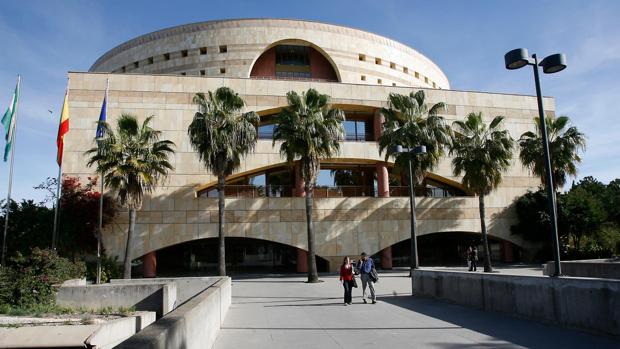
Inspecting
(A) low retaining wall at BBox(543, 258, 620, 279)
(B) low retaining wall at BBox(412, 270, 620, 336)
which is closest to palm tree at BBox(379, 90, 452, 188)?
(A) low retaining wall at BBox(543, 258, 620, 279)

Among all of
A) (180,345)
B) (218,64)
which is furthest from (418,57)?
(180,345)

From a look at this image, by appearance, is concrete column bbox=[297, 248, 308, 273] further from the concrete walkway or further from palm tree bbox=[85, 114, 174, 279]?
the concrete walkway

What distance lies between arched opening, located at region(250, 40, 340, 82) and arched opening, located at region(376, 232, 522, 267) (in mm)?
16150

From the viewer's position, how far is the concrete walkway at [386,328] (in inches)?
309

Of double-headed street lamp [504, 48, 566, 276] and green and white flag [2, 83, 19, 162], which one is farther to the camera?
green and white flag [2, 83, 19, 162]

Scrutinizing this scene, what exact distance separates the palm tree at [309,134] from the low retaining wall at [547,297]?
492 inches

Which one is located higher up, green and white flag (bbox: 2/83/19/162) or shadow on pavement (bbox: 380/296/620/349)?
green and white flag (bbox: 2/83/19/162)

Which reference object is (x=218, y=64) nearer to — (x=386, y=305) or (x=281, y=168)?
(x=281, y=168)

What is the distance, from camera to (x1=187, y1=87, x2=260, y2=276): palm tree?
24.7 metres

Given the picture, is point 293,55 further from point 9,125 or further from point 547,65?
point 547,65

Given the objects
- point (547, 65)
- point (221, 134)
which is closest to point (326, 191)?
point (221, 134)

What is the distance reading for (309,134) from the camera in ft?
81.6

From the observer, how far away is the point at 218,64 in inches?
1577

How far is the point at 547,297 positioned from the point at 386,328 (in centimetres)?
323
